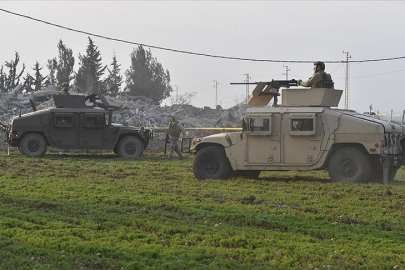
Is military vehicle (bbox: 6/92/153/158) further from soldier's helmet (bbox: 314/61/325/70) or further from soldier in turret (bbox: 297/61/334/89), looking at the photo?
soldier's helmet (bbox: 314/61/325/70)

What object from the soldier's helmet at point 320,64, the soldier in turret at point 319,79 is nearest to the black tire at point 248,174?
the soldier in turret at point 319,79

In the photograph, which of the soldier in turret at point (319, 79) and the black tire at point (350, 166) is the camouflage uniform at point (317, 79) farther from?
the black tire at point (350, 166)

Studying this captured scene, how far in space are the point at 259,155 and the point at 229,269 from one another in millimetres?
9024

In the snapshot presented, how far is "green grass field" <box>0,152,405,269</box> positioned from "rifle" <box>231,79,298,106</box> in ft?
6.45

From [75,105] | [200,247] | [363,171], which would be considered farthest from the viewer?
[75,105]

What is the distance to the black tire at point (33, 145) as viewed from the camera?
2402 cm

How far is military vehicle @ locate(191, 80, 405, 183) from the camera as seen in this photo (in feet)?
51.1

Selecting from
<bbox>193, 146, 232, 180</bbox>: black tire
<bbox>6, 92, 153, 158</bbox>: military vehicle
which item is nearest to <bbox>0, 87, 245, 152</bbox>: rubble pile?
<bbox>6, 92, 153, 158</bbox>: military vehicle

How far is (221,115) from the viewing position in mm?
52500

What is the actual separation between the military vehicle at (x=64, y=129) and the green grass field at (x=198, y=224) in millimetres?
7188

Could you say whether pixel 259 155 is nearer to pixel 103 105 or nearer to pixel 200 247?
pixel 200 247

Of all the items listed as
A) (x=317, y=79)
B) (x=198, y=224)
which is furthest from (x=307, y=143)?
(x=198, y=224)

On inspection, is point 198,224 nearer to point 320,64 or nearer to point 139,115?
point 320,64

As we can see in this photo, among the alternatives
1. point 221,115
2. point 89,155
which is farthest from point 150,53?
point 89,155
